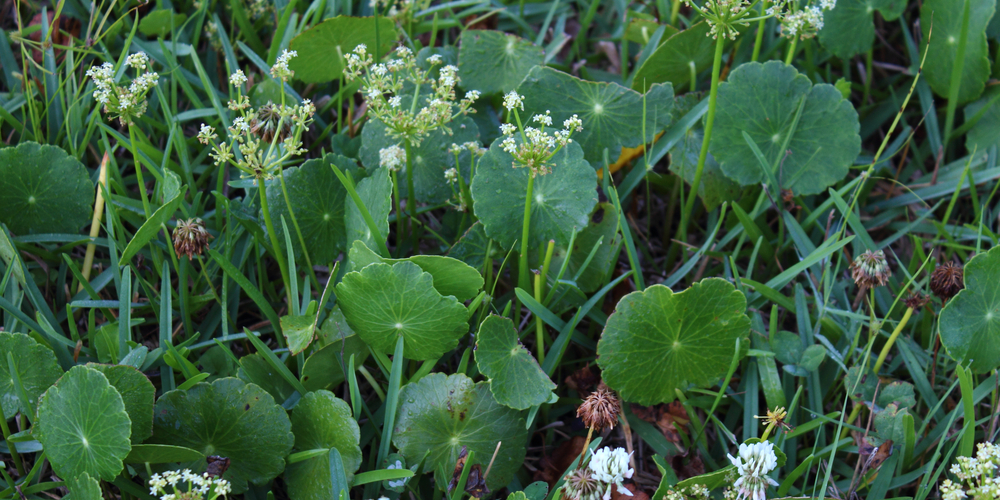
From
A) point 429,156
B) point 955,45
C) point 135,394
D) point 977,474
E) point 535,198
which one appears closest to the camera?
point 977,474

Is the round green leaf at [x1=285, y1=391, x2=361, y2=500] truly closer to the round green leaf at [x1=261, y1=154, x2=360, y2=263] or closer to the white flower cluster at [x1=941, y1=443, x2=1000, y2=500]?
the round green leaf at [x1=261, y1=154, x2=360, y2=263]

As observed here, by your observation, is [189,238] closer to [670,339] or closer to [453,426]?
[453,426]

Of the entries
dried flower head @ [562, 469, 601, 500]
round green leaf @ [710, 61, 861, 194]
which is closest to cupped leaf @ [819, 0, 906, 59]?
round green leaf @ [710, 61, 861, 194]

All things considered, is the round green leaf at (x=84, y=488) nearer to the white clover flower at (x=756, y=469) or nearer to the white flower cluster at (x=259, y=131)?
the white flower cluster at (x=259, y=131)

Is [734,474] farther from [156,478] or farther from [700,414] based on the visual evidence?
[156,478]

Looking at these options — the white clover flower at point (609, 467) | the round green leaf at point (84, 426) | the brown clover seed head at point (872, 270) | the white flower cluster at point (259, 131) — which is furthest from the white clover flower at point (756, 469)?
the round green leaf at point (84, 426)

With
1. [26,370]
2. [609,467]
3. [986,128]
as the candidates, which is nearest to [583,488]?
[609,467]
